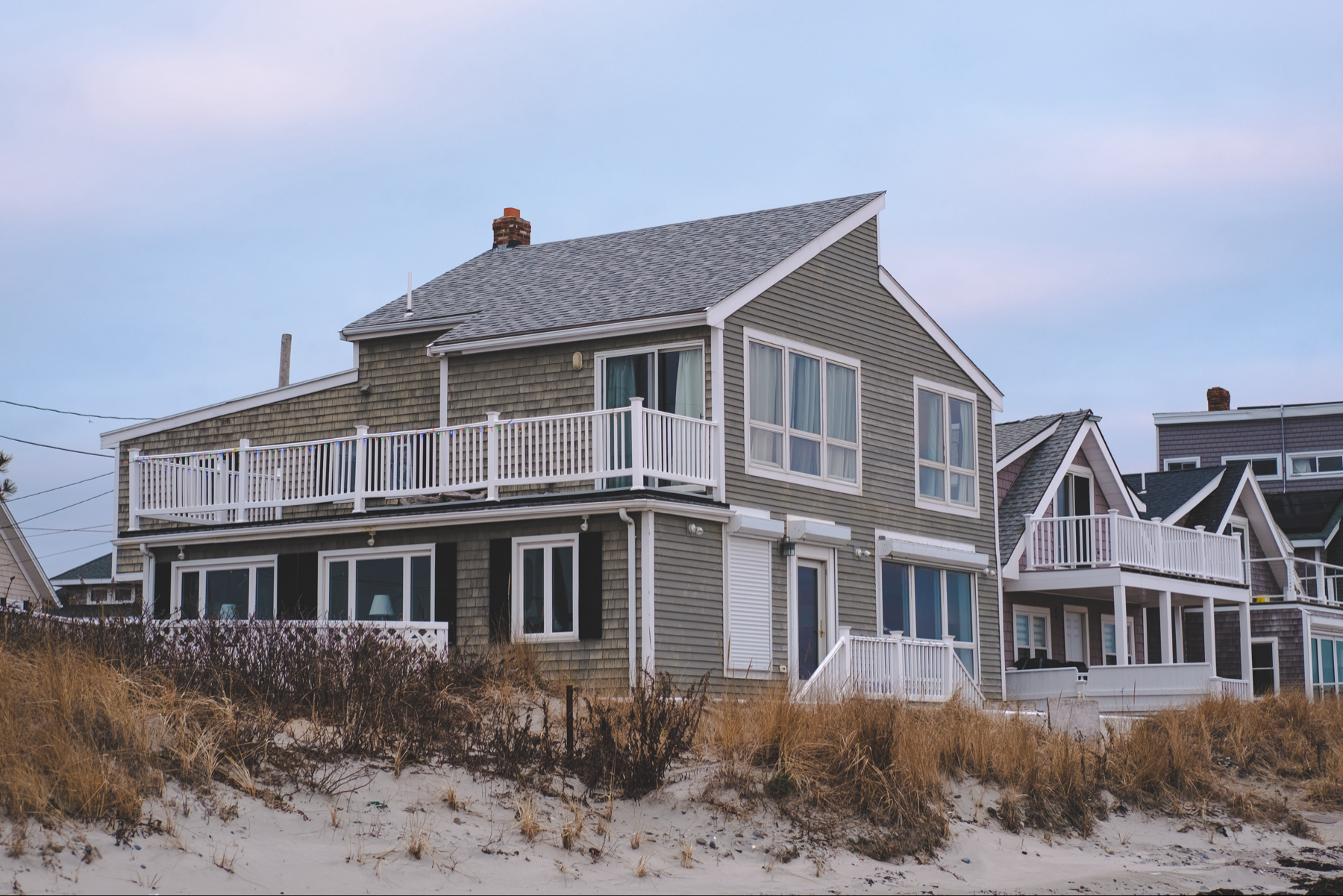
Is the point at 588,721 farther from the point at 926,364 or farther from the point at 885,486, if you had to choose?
the point at 926,364

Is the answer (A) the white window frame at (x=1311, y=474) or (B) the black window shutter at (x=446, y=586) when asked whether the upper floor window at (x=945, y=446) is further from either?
(A) the white window frame at (x=1311, y=474)

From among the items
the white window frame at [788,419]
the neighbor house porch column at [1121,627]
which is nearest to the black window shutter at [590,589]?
the white window frame at [788,419]

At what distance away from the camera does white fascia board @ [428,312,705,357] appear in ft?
74.7

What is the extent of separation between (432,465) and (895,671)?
7343 mm

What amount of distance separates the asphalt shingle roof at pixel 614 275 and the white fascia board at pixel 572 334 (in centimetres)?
10

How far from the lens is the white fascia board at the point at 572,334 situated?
2278 cm

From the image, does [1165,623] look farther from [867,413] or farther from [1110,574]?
[867,413]

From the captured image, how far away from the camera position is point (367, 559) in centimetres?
2356

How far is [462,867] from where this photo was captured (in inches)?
468

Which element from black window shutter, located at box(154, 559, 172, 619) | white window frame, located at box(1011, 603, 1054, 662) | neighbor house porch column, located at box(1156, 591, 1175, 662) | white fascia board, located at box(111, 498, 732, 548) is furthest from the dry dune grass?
black window shutter, located at box(154, 559, 172, 619)

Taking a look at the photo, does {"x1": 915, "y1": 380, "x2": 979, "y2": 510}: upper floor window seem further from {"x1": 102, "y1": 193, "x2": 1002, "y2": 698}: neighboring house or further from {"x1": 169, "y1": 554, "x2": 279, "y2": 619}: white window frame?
{"x1": 169, "y1": 554, "x2": 279, "y2": 619}: white window frame

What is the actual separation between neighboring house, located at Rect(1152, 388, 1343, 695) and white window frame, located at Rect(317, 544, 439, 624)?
16.2 metres

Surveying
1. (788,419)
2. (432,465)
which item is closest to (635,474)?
(432,465)

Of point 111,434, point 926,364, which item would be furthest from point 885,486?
point 111,434
